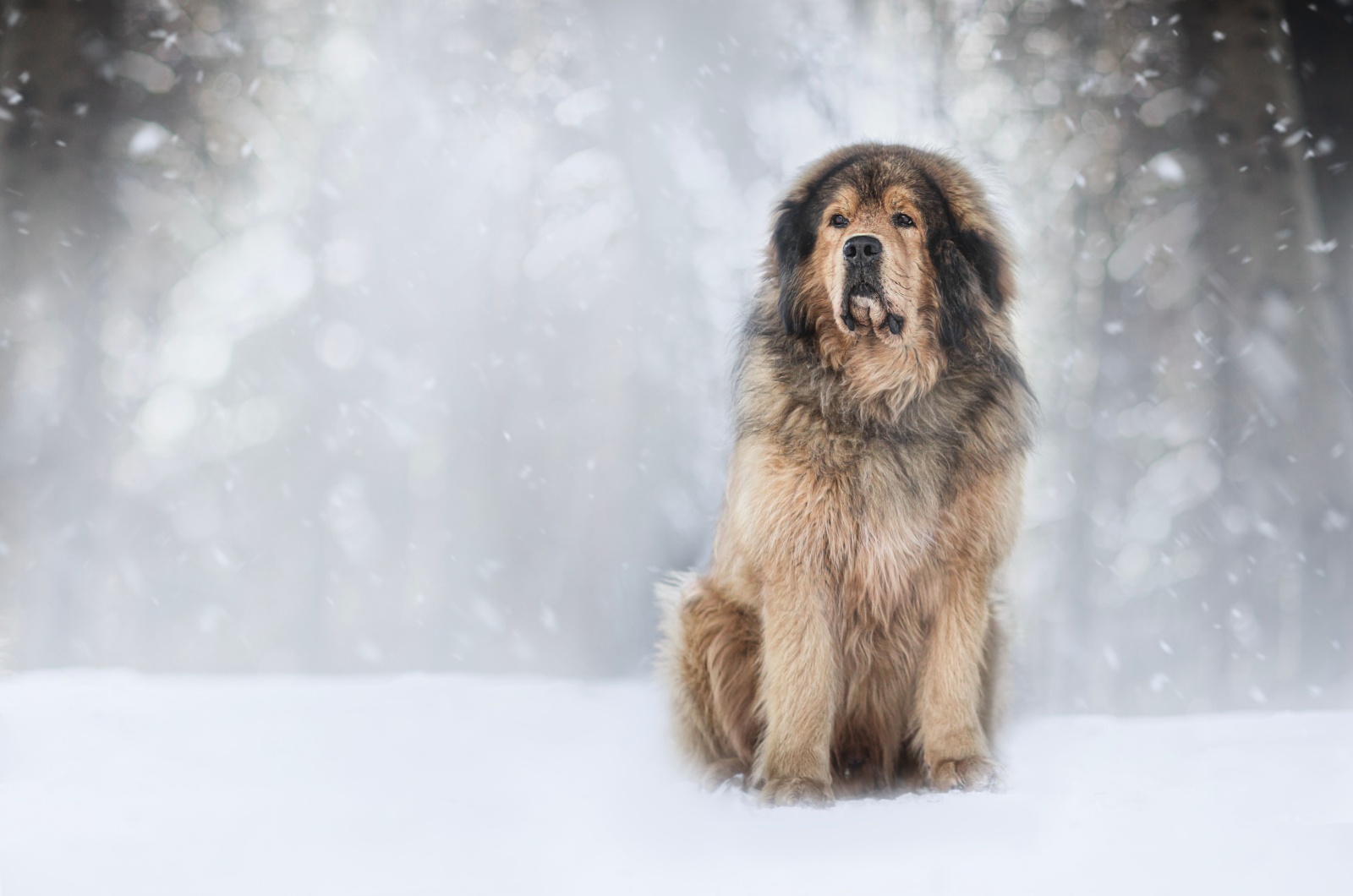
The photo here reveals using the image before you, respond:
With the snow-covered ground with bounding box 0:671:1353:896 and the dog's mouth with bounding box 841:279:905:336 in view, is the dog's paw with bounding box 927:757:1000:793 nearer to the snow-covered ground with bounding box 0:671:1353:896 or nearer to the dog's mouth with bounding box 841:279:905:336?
the snow-covered ground with bounding box 0:671:1353:896

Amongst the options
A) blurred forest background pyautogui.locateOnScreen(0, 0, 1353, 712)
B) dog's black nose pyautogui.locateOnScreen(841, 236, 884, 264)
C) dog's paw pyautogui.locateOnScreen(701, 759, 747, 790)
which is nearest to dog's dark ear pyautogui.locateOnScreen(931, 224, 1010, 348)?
dog's black nose pyautogui.locateOnScreen(841, 236, 884, 264)

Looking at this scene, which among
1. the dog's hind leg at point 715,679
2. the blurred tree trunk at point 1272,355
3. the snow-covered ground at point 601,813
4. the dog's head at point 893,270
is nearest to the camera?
the snow-covered ground at point 601,813

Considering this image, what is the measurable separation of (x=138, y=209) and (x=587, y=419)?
1.44 m

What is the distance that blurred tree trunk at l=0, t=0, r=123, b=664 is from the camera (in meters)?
2.36

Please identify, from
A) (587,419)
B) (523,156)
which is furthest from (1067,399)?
(523,156)

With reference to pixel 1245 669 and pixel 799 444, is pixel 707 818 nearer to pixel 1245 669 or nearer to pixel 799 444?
pixel 799 444

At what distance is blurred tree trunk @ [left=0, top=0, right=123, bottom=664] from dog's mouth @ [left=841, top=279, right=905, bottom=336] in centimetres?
224

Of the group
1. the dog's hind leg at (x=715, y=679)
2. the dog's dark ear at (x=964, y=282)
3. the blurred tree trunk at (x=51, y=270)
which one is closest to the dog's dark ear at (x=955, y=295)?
the dog's dark ear at (x=964, y=282)

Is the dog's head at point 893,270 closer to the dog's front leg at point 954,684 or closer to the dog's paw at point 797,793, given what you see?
the dog's front leg at point 954,684

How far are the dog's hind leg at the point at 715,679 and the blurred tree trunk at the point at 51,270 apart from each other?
1.96 meters

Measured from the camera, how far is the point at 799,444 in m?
1.38

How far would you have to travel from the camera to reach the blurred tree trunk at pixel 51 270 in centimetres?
236

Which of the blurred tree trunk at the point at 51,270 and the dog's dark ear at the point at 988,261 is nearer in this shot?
the dog's dark ear at the point at 988,261

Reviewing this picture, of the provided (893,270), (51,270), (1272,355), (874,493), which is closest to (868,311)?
(893,270)
